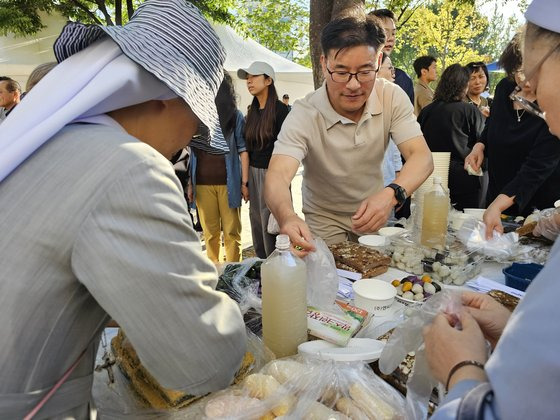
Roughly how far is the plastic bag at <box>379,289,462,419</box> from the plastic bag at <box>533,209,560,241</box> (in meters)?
1.47

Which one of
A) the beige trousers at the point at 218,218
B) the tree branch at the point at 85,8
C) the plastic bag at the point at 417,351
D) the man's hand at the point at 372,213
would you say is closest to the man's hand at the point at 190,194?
the beige trousers at the point at 218,218

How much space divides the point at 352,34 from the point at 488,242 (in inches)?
54.8

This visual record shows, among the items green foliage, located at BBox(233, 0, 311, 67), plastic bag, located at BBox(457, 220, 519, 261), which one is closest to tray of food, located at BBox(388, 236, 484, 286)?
plastic bag, located at BBox(457, 220, 519, 261)

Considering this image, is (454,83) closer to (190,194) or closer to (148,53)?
(190,194)

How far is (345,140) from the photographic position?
102 inches

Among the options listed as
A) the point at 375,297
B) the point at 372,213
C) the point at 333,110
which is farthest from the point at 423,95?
the point at 375,297

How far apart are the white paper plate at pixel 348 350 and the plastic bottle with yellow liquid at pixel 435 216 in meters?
1.04

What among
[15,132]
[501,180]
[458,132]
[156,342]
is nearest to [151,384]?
[156,342]

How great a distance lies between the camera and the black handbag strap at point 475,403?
0.69 meters

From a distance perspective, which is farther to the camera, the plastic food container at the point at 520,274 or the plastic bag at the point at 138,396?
the plastic food container at the point at 520,274

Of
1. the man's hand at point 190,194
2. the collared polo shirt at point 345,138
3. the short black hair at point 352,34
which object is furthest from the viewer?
the man's hand at point 190,194

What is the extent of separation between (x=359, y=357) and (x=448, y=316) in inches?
12.4

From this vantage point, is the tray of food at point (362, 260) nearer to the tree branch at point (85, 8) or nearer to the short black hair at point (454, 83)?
the short black hair at point (454, 83)

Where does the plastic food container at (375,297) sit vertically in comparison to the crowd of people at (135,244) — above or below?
below
